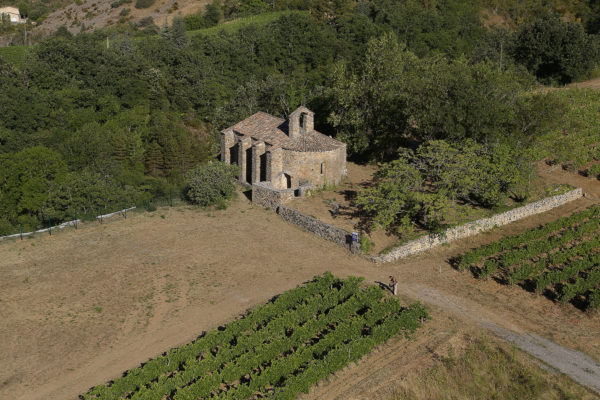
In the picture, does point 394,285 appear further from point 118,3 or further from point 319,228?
point 118,3

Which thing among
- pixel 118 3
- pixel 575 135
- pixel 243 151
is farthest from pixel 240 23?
pixel 575 135

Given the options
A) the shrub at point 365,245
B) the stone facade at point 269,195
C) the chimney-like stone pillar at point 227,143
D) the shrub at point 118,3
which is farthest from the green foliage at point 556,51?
the shrub at point 118,3

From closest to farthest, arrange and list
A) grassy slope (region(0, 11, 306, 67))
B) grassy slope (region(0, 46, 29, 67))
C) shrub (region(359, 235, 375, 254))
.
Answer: shrub (region(359, 235, 375, 254)) → grassy slope (region(0, 46, 29, 67)) → grassy slope (region(0, 11, 306, 67))

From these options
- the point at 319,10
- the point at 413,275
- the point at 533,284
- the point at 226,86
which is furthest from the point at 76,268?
the point at 319,10

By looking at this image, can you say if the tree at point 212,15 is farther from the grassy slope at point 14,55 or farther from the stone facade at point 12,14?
the stone facade at point 12,14

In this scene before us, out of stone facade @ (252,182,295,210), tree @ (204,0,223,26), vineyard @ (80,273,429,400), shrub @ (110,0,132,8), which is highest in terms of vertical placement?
shrub @ (110,0,132,8)

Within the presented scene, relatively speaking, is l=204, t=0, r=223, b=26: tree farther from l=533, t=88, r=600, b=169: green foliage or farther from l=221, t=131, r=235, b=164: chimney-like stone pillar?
l=533, t=88, r=600, b=169: green foliage

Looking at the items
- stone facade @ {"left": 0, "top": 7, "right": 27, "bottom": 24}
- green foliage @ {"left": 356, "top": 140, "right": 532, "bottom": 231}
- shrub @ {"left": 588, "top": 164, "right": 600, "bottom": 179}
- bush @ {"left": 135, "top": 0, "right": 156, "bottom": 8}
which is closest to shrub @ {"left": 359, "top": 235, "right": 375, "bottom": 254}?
green foliage @ {"left": 356, "top": 140, "right": 532, "bottom": 231}
